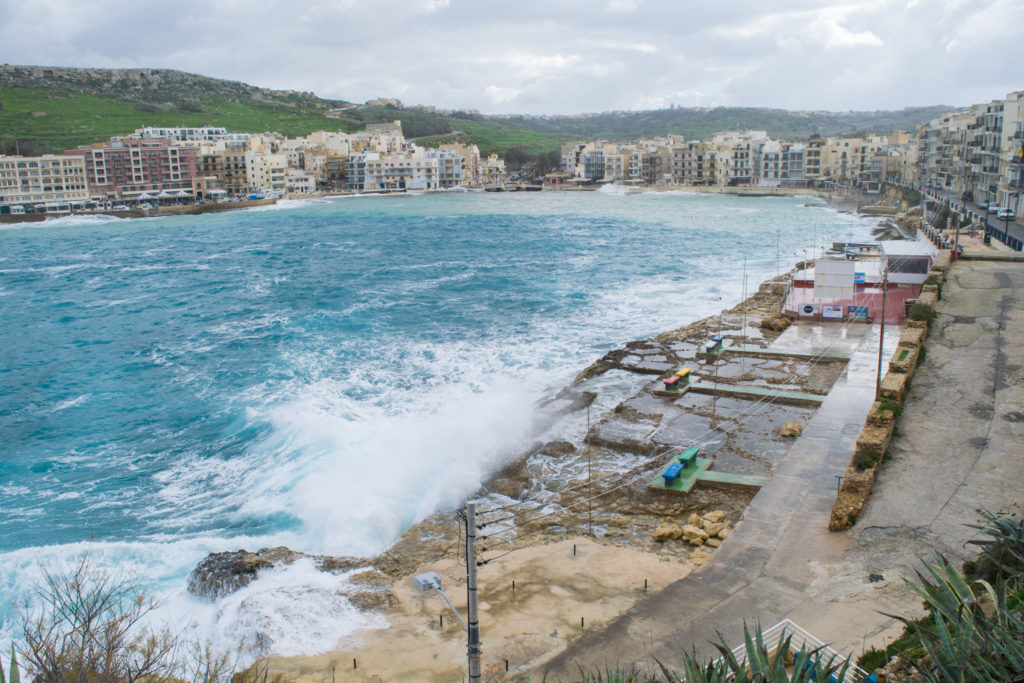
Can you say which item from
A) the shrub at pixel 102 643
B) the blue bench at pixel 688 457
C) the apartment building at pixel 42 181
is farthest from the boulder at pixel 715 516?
the apartment building at pixel 42 181

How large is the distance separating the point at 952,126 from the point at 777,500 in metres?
85.0

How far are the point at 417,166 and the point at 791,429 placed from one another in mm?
127178

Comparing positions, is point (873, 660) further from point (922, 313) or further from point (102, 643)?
point (922, 313)

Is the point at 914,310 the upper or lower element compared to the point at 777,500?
upper

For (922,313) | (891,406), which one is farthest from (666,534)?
(922,313)

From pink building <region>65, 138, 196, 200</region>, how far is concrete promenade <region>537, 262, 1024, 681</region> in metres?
115

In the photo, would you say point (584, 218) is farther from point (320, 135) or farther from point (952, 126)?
point (320, 135)

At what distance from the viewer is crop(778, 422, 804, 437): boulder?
18.5m

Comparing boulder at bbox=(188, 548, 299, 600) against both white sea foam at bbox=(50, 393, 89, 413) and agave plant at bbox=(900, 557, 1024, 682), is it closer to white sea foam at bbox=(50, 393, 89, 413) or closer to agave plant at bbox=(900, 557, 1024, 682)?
agave plant at bbox=(900, 557, 1024, 682)

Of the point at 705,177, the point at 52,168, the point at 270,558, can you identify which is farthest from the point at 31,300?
the point at 705,177

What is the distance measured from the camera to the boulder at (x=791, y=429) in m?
18.5

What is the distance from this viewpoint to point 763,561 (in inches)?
470

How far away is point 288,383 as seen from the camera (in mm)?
25547

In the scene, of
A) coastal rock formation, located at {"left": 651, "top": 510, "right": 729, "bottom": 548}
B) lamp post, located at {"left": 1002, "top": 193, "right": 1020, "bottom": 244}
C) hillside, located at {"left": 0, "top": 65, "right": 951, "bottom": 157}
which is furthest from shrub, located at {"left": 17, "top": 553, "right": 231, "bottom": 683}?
hillside, located at {"left": 0, "top": 65, "right": 951, "bottom": 157}
